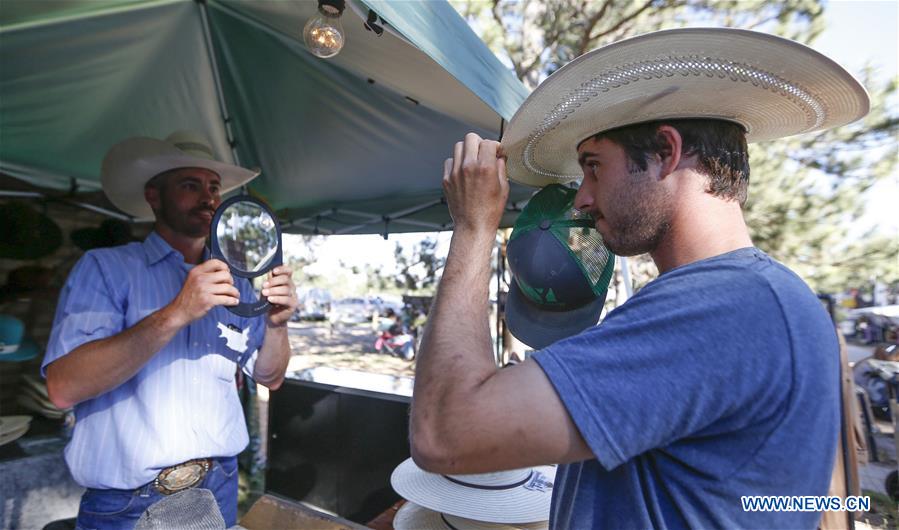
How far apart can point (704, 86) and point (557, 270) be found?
Answer: 0.50m

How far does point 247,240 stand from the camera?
6.57ft

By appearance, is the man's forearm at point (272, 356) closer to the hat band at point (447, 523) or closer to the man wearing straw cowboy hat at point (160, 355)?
the man wearing straw cowboy hat at point (160, 355)

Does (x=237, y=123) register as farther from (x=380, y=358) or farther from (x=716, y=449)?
(x=380, y=358)

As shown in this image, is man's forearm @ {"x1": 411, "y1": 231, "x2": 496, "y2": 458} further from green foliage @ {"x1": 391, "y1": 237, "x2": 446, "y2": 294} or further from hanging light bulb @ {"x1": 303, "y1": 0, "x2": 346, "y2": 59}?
green foliage @ {"x1": 391, "y1": 237, "x2": 446, "y2": 294}

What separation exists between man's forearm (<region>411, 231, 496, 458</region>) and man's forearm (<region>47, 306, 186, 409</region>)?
1.13m

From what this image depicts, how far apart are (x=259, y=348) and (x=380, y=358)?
13447mm

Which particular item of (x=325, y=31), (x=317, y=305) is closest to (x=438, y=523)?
(x=325, y=31)

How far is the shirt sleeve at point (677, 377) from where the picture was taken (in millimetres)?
692

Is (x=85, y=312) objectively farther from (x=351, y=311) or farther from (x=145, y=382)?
(x=351, y=311)

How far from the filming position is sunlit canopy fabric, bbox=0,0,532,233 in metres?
1.87

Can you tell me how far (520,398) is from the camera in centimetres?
72

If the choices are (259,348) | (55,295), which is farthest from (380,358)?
(259,348)

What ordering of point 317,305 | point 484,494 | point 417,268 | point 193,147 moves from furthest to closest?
point 317,305
point 417,268
point 193,147
point 484,494

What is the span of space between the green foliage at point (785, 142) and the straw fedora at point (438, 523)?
6808mm
